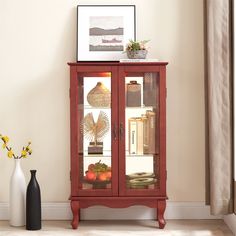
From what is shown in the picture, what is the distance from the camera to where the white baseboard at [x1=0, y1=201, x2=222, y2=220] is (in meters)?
4.88

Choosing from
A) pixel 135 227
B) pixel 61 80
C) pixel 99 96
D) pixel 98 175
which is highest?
pixel 61 80

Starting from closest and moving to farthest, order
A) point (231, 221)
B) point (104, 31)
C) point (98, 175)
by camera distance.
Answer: point (231, 221), point (98, 175), point (104, 31)

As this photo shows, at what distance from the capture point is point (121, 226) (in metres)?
4.67

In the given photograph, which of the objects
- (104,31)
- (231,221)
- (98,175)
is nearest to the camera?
(231,221)

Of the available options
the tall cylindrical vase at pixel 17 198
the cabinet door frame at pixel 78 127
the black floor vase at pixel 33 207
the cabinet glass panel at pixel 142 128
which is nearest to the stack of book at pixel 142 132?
the cabinet glass panel at pixel 142 128

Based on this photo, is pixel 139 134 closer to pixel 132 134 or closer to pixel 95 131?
pixel 132 134

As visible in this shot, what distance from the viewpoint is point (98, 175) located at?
4582mm

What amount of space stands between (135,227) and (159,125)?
0.88 meters

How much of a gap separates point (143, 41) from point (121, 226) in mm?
1570

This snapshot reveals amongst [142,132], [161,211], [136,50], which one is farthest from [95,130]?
[161,211]

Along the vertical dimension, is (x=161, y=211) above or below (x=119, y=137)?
below

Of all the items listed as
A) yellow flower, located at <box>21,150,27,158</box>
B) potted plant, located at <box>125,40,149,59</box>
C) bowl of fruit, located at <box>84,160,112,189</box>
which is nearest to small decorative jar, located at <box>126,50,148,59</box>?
potted plant, located at <box>125,40,149,59</box>

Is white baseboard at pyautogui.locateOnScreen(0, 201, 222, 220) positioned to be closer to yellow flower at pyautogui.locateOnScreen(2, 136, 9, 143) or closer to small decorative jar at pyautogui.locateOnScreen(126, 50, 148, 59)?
yellow flower at pyautogui.locateOnScreen(2, 136, 9, 143)

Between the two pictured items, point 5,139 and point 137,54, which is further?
point 5,139
